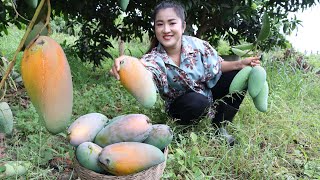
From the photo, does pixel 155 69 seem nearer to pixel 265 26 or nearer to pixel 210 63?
pixel 210 63

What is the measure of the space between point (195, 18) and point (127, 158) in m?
1.90

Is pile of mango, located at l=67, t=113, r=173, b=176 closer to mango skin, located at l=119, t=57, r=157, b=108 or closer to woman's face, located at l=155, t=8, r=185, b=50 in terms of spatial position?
mango skin, located at l=119, t=57, r=157, b=108

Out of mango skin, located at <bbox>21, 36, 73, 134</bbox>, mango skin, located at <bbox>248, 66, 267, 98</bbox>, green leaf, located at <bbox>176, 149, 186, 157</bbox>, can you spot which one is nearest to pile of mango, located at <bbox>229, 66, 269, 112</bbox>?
mango skin, located at <bbox>248, 66, 267, 98</bbox>

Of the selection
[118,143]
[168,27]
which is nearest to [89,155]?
[118,143]

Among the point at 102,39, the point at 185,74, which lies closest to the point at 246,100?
the point at 185,74

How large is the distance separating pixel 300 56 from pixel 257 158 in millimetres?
2715

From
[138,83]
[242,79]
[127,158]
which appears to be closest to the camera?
[138,83]

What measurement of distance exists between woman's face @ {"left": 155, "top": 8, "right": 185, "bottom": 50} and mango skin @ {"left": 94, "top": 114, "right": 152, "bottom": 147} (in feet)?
2.07

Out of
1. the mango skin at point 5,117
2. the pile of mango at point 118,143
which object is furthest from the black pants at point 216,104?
Answer: the mango skin at point 5,117

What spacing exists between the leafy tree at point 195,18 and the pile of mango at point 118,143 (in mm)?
1267

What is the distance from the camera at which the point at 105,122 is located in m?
1.57

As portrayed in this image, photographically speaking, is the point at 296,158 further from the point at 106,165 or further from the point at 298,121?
the point at 106,165

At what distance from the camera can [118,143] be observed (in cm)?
137

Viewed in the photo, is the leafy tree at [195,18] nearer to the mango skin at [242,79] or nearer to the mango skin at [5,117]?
the mango skin at [242,79]
